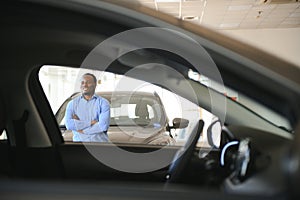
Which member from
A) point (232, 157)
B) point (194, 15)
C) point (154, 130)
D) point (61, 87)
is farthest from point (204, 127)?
point (194, 15)

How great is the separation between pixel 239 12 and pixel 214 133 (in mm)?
8517

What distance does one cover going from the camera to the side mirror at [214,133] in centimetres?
106

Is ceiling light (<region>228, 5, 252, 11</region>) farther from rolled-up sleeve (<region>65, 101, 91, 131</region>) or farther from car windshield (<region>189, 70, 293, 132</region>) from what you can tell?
car windshield (<region>189, 70, 293, 132</region>)

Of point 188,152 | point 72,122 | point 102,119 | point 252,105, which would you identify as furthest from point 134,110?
point 252,105

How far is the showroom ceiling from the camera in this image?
8.06m

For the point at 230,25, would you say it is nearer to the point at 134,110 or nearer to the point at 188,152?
the point at 134,110

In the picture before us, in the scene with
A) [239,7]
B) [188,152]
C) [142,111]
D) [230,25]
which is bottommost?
[188,152]

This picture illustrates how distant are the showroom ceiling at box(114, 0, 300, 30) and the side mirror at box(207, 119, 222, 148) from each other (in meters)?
6.11

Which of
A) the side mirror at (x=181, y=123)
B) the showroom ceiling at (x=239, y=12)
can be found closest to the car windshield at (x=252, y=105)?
the side mirror at (x=181, y=123)

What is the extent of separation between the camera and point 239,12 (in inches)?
356

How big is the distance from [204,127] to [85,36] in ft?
1.62

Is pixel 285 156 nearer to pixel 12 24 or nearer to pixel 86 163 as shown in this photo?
pixel 12 24

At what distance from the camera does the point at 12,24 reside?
118 centimetres

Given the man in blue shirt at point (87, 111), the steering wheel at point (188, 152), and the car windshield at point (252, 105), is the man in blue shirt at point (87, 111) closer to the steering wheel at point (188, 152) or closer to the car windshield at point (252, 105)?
the steering wheel at point (188, 152)
